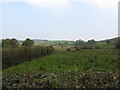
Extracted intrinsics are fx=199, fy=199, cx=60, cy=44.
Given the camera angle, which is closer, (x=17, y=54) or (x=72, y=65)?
(x=72, y=65)

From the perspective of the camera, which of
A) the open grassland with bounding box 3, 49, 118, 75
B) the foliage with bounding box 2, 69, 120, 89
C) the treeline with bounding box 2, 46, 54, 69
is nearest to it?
the foliage with bounding box 2, 69, 120, 89

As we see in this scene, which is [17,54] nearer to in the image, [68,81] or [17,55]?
[17,55]

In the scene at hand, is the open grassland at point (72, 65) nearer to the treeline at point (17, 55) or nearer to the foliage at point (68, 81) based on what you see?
the foliage at point (68, 81)

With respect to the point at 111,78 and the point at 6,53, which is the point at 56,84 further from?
the point at 6,53

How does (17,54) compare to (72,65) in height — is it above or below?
above

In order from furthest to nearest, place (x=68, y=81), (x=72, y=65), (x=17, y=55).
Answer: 1. (x=17, y=55)
2. (x=72, y=65)
3. (x=68, y=81)

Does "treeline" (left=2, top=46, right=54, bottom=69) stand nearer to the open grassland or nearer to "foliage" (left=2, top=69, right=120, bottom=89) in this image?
the open grassland

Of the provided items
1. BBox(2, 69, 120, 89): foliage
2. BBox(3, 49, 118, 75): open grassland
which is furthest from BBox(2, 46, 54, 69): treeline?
BBox(2, 69, 120, 89): foliage

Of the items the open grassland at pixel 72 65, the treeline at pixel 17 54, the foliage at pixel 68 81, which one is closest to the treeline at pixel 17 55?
the treeline at pixel 17 54

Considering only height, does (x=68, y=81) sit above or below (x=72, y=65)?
above

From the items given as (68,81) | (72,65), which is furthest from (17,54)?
(68,81)

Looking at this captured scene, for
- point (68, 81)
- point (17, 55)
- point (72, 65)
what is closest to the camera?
point (68, 81)

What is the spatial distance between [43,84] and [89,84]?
1.52 meters

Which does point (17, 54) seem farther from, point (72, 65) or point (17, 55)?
point (72, 65)
